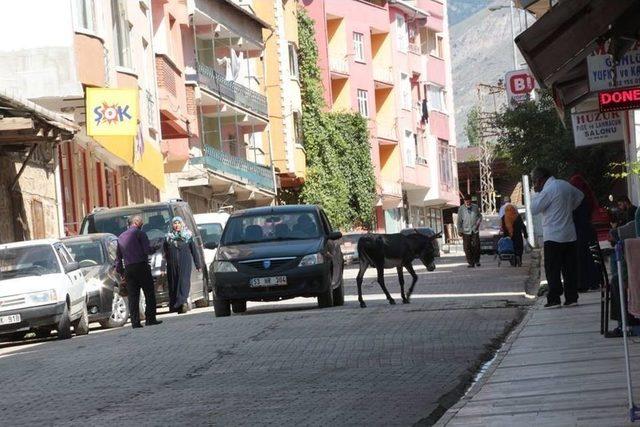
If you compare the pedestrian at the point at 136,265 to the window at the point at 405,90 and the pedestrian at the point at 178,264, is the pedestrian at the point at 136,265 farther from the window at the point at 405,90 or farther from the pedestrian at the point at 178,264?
the window at the point at 405,90

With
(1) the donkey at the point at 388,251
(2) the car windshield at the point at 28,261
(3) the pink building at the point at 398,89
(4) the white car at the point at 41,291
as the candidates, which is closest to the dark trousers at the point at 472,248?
(1) the donkey at the point at 388,251

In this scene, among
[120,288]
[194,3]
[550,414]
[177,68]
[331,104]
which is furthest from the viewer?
[331,104]

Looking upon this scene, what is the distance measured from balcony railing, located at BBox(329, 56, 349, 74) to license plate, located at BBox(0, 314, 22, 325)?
70026 mm

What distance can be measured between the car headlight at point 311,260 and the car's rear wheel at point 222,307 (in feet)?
4.22

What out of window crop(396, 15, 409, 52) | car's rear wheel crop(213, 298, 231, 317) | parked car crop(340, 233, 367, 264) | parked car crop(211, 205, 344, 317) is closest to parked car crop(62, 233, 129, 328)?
parked car crop(211, 205, 344, 317)

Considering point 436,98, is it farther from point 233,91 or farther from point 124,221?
point 124,221

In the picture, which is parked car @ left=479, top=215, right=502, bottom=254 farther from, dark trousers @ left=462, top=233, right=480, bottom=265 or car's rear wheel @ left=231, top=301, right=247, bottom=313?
car's rear wheel @ left=231, top=301, right=247, bottom=313

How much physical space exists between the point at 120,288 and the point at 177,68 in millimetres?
31066

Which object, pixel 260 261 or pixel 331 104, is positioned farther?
pixel 331 104

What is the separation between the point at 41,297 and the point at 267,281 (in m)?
3.53

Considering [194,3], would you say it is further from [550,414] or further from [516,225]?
[550,414]

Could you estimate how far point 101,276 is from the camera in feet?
95.9

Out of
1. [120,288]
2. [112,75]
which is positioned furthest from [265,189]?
[120,288]

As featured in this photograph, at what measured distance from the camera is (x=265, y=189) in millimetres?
73125
